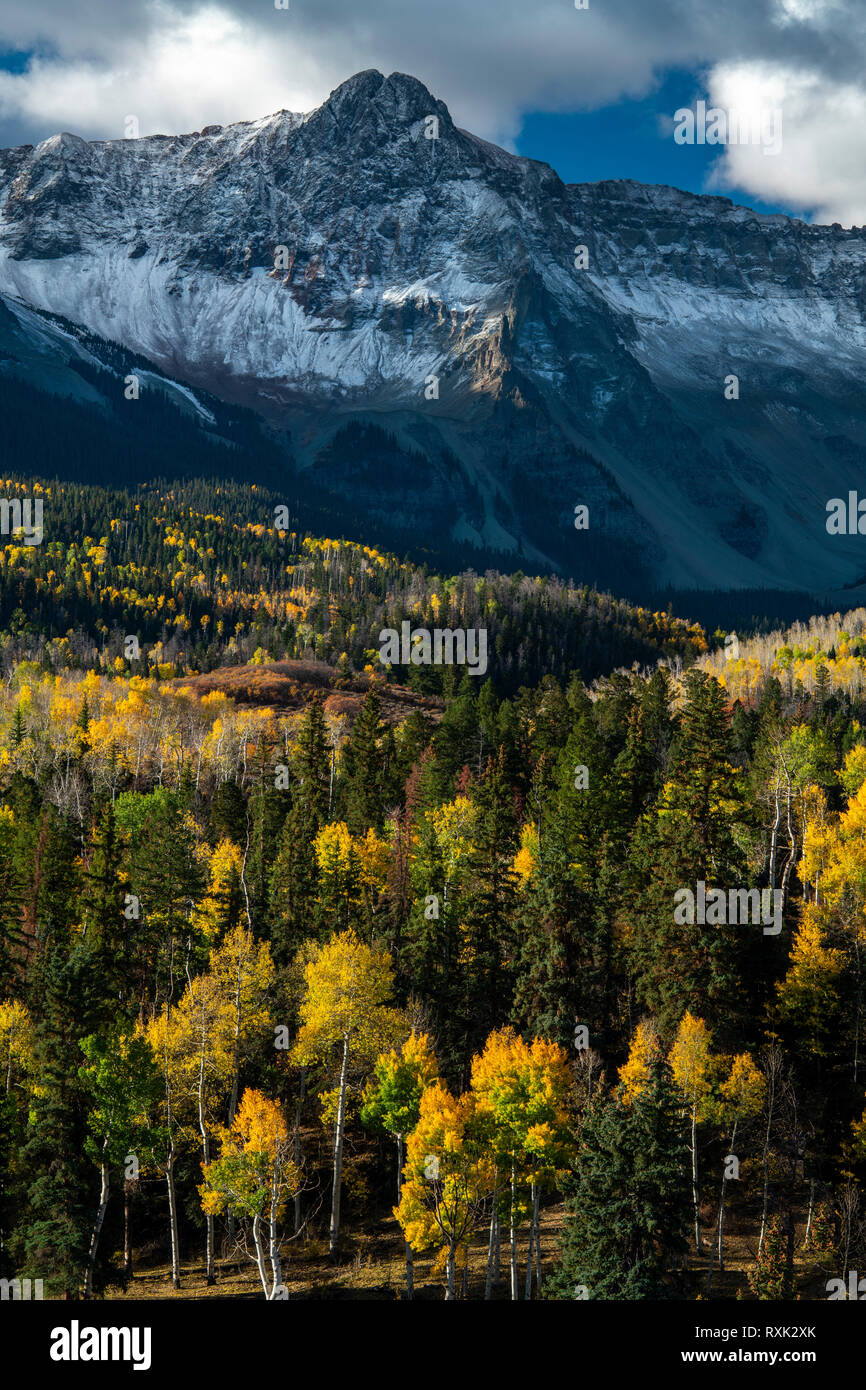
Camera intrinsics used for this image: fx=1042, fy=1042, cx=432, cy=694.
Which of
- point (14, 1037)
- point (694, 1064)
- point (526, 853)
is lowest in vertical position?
point (14, 1037)

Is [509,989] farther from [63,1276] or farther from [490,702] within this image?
[490,702]

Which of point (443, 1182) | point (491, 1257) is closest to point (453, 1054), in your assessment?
point (491, 1257)

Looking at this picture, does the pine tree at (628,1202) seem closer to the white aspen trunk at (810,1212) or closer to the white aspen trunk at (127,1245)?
the white aspen trunk at (810,1212)

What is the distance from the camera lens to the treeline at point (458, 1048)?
37.9 meters

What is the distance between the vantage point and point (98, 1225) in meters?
42.2

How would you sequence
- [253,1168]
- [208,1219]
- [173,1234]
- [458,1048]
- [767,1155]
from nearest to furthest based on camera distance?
[253,1168], [767,1155], [173,1234], [208,1219], [458,1048]

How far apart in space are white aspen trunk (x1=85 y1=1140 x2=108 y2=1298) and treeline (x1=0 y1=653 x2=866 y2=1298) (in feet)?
0.59

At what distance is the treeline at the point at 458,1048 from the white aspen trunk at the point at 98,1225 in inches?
7.1

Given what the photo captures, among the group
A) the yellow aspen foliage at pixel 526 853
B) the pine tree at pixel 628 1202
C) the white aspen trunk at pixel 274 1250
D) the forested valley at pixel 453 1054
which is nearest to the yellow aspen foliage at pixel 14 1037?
the forested valley at pixel 453 1054

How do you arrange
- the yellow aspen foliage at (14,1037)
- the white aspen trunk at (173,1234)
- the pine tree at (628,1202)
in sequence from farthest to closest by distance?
the yellow aspen foliage at (14,1037), the white aspen trunk at (173,1234), the pine tree at (628,1202)

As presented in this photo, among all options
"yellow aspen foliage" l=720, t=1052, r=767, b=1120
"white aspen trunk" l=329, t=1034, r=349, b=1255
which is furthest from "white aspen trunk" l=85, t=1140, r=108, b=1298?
"yellow aspen foliage" l=720, t=1052, r=767, b=1120

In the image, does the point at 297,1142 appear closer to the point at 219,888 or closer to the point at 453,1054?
the point at 453,1054

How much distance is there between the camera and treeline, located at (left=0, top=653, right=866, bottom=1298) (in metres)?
37.9

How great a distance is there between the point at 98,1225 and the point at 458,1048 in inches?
702
